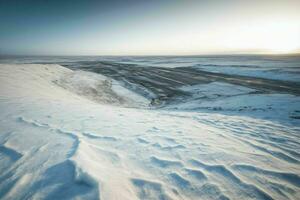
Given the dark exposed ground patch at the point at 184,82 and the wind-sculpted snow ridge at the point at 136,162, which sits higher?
the wind-sculpted snow ridge at the point at 136,162

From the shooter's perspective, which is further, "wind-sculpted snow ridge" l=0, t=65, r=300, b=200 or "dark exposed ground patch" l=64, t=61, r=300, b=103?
"dark exposed ground patch" l=64, t=61, r=300, b=103

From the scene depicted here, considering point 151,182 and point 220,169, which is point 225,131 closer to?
point 220,169

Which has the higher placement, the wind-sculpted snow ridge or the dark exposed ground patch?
the wind-sculpted snow ridge

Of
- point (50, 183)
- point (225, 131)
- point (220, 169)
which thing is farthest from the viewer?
point (225, 131)

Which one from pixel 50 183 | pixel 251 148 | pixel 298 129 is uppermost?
pixel 50 183

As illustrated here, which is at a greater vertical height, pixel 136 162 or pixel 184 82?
pixel 136 162

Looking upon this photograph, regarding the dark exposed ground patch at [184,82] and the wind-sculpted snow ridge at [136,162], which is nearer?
the wind-sculpted snow ridge at [136,162]

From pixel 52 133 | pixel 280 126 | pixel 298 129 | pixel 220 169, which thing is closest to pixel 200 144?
pixel 220 169

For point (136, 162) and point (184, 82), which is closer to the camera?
point (136, 162)
